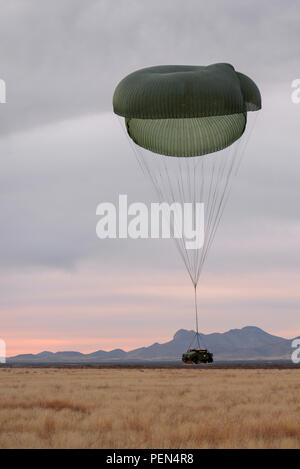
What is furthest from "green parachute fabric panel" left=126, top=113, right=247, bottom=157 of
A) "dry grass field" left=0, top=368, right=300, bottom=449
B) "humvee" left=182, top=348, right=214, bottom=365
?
"dry grass field" left=0, top=368, right=300, bottom=449

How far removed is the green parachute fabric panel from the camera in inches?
1046

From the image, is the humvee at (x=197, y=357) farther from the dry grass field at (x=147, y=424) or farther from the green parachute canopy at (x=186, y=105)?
the green parachute canopy at (x=186, y=105)

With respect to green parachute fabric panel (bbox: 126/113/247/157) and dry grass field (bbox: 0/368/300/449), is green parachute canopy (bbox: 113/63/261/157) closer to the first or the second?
green parachute fabric panel (bbox: 126/113/247/157)

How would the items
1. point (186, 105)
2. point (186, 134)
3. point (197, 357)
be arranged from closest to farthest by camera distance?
point (186, 105), point (186, 134), point (197, 357)

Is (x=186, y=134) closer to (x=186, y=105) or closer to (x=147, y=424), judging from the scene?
(x=186, y=105)

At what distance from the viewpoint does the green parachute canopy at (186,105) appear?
2144cm

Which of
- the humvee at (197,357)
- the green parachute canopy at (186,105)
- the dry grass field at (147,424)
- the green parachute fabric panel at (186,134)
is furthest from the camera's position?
the humvee at (197,357)

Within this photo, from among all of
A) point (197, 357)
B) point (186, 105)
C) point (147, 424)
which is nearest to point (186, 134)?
point (186, 105)

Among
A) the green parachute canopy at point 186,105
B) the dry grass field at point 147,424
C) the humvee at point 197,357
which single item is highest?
the green parachute canopy at point 186,105

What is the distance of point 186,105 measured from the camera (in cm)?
2130

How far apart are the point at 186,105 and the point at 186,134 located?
6.07 m

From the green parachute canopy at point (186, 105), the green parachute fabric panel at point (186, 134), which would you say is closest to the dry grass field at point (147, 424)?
the green parachute canopy at point (186, 105)

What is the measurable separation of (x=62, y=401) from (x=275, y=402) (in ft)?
30.1
